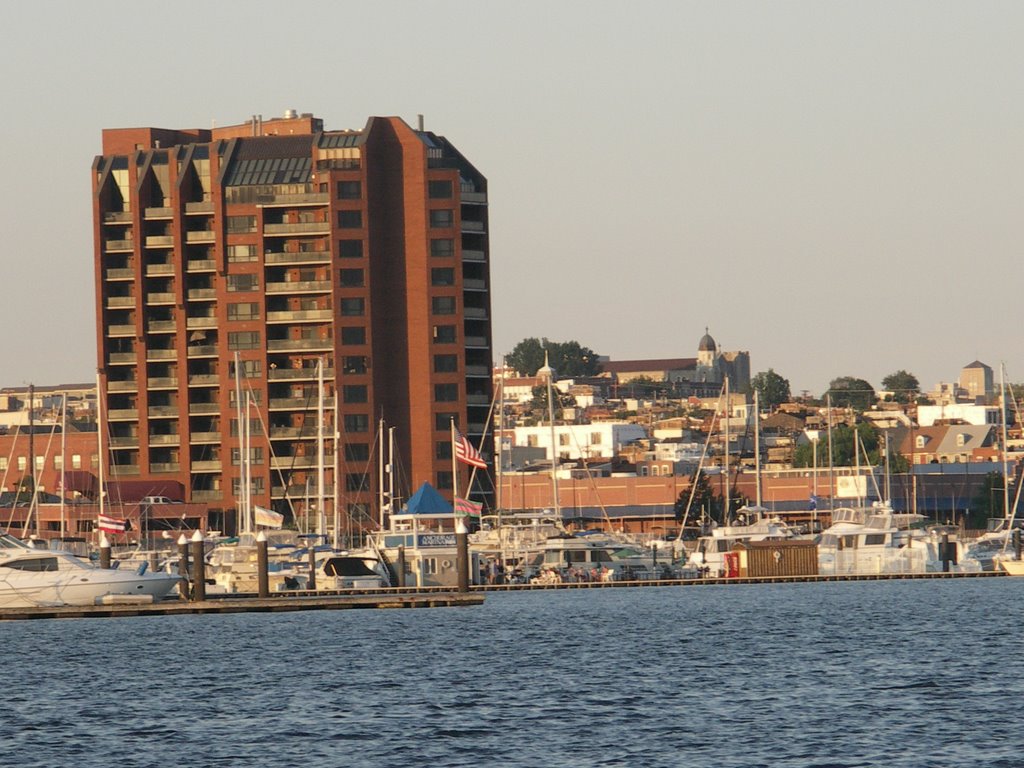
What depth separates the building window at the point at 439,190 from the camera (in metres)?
190

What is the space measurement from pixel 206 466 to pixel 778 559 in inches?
2842

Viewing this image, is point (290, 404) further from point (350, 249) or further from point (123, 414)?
point (123, 414)

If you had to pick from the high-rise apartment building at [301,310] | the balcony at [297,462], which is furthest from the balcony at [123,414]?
the balcony at [297,462]

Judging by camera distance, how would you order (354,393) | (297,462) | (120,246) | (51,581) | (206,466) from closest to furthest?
(51,581) < (297,462) < (354,393) < (206,466) < (120,246)

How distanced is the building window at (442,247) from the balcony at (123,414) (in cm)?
3295

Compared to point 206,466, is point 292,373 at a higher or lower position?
higher

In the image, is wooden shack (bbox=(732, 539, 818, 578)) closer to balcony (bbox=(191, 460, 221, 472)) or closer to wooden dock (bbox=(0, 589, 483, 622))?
wooden dock (bbox=(0, 589, 483, 622))

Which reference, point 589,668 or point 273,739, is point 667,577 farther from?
point 273,739

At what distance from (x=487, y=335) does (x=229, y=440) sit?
26.3 m

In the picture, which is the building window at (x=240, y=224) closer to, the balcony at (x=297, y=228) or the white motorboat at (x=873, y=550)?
the balcony at (x=297, y=228)

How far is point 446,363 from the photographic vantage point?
190 m

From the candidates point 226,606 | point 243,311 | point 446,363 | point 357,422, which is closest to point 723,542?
point 226,606

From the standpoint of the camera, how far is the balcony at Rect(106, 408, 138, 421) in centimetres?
19500

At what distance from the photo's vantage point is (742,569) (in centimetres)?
13725
